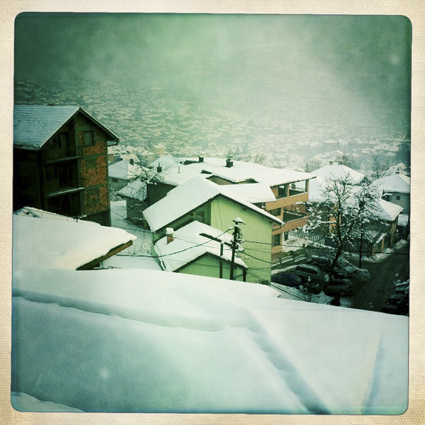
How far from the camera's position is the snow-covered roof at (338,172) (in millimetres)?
2252

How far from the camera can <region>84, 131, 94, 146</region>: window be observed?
2250mm

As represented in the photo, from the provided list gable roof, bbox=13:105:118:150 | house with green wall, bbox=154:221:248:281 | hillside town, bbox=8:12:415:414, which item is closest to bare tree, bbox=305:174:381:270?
hillside town, bbox=8:12:415:414

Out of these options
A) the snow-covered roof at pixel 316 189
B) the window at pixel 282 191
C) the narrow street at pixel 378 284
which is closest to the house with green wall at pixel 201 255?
the window at pixel 282 191

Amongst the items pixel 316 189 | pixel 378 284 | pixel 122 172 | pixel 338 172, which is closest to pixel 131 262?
pixel 122 172

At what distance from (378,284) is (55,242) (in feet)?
5.28

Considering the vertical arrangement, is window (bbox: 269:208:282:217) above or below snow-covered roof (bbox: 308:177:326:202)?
below

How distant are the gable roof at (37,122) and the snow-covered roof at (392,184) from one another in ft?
4.71

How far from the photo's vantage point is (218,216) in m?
2.26

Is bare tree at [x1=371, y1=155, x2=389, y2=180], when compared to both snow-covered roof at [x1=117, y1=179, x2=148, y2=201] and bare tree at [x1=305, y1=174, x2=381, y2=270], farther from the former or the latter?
snow-covered roof at [x1=117, y1=179, x2=148, y2=201]

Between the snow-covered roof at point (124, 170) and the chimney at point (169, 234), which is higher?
the snow-covered roof at point (124, 170)

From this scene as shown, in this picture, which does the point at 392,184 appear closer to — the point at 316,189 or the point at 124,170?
the point at 316,189

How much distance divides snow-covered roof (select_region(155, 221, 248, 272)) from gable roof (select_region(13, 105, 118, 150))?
0.71 m

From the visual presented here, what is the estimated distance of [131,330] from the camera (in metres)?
2.16

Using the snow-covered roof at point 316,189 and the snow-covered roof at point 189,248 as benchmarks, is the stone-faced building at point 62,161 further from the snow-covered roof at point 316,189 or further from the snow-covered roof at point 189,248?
the snow-covered roof at point 316,189
